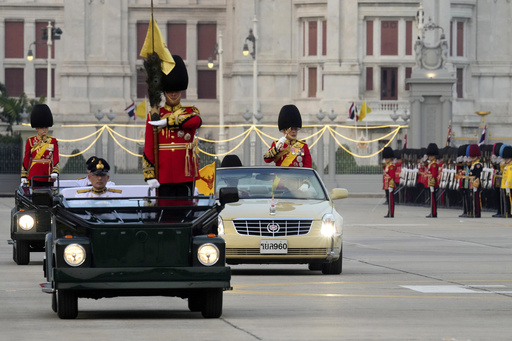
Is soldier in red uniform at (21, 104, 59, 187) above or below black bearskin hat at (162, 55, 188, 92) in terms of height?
below

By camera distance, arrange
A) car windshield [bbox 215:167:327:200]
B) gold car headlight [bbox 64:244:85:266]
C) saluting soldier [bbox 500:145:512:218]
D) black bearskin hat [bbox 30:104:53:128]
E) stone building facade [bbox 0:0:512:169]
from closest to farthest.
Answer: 1. gold car headlight [bbox 64:244:85:266]
2. car windshield [bbox 215:167:327:200]
3. black bearskin hat [bbox 30:104:53:128]
4. saluting soldier [bbox 500:145:512:218]
5. stone building facade [bbox 0:0:512:169]

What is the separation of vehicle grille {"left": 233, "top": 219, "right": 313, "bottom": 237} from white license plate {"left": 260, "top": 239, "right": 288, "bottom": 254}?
11cm

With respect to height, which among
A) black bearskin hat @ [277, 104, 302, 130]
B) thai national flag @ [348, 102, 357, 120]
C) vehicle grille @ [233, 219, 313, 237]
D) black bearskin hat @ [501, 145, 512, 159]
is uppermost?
black bearskin hat @ [277, 104, 302, 130]

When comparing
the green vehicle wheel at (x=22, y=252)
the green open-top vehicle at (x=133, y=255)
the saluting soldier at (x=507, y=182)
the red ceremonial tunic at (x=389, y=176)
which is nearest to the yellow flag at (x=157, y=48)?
the green open-top vehicle at (x=133, y=255)

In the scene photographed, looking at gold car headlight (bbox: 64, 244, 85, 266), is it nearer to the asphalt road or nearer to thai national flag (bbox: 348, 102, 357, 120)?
the asphalt road

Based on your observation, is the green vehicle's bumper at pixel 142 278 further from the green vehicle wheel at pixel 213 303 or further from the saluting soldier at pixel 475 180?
the saluting soldier at pixel 475 180

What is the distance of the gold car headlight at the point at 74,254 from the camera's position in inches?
547

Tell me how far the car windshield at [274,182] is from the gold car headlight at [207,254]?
7128 millimetres

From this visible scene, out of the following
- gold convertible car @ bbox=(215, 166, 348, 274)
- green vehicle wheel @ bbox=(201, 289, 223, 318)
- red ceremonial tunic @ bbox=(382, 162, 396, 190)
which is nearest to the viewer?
green vehicle wheel @ bbox=(201, 289, 223, 318)

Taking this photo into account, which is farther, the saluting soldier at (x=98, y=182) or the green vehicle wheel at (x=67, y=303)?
the saluting soldier at (x=98, y=182)

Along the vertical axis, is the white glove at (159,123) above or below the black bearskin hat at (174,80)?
below

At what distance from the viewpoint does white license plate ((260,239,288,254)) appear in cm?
2008

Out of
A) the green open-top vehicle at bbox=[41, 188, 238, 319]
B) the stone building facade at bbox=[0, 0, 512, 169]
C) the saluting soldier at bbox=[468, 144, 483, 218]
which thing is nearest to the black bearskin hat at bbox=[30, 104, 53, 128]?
the green open-top vehicle at bbox=[41, 188, 238, 319]

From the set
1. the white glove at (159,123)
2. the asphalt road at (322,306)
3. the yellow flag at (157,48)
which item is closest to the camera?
the asphalt road at (322,306)
